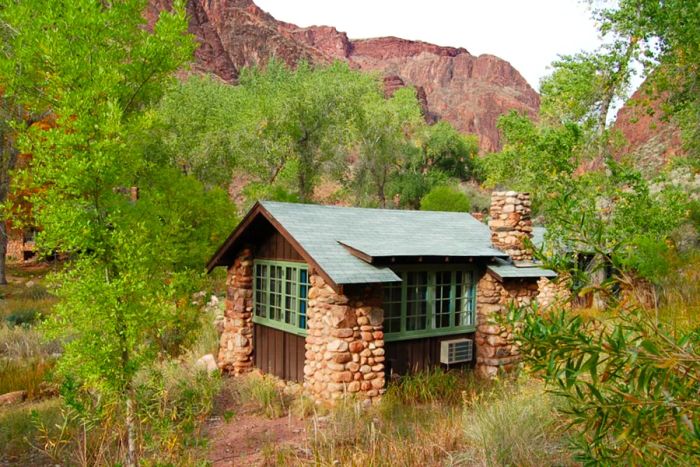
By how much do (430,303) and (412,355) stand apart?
3.66ft

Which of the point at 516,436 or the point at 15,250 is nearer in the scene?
the point at 516,436

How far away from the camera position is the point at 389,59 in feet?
417

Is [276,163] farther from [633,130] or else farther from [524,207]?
[633,130]

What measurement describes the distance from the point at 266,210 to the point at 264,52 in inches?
3413

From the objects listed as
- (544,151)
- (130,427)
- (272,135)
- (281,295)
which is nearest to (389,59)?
(272,135)

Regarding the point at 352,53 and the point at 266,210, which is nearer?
the point at 266,210

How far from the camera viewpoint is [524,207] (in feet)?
39.7

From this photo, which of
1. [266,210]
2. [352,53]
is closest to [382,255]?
[266,210]

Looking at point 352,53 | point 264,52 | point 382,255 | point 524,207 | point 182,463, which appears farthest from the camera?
point 352,53

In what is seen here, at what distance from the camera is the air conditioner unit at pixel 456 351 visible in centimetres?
1108

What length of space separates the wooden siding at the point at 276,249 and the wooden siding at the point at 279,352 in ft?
5.18

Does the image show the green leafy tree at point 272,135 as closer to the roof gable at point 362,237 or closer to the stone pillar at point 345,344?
the roof gable at point 362,237

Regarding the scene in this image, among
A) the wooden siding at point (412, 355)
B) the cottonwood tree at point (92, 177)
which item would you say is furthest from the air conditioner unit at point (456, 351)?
the cottonwood tree at point (92, 177)

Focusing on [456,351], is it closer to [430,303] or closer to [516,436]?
[430,303]
